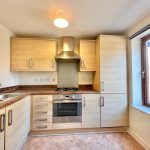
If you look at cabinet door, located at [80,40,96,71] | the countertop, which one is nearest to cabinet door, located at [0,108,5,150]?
the countertop

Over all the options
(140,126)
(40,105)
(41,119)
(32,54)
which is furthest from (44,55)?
(140,126)

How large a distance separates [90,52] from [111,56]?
1.76ft

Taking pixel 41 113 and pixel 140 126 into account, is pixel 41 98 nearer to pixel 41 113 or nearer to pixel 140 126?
pixel 41 113

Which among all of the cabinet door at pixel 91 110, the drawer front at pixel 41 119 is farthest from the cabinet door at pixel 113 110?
the drawer front at pixel 41 119

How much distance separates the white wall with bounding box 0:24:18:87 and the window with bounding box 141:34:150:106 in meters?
2.74

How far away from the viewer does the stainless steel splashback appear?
3.66m

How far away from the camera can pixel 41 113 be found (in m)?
3.00

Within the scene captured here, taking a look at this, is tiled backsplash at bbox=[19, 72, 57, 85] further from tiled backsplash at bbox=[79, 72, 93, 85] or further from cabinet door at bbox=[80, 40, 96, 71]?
cabinet door at bbox=[80, 40, 96, 71]

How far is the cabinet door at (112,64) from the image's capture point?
121 inches

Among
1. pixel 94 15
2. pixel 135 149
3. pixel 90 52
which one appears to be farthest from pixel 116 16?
pixel 135 149

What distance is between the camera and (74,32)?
324cm

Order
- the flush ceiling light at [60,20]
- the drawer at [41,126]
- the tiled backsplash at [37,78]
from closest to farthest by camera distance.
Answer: the flush ceiling light at [60,20]
the drawer at [41,126]
the tiled backsplash at [37,78]

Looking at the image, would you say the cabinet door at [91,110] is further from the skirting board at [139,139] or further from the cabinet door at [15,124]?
the cabinet door at [15,124]

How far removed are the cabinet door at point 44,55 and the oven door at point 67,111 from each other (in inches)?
33.4
